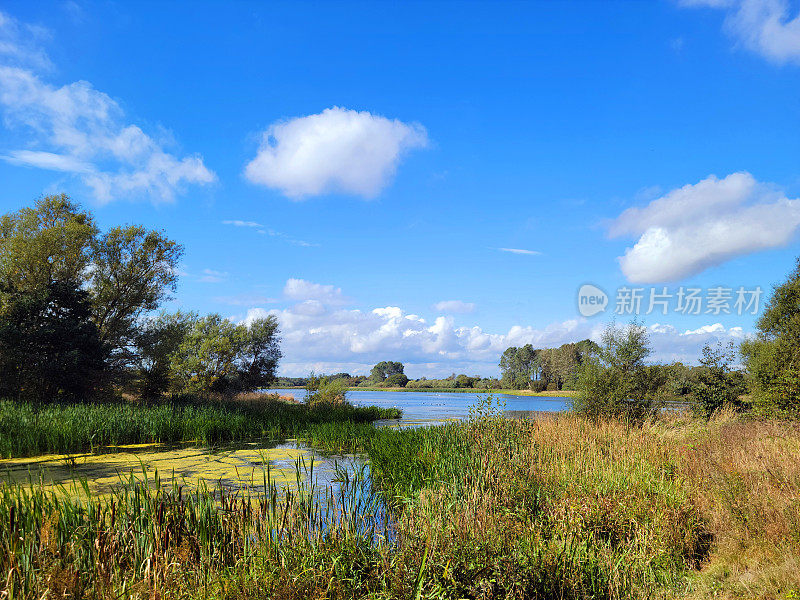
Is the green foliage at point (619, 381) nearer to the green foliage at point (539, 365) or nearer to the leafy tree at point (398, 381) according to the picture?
the green foliage at point (539, 365)

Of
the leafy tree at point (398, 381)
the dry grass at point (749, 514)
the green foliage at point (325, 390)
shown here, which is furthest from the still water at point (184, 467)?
the leafy tree at point (398, 381)

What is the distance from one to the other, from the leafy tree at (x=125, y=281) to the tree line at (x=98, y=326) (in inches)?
2.8

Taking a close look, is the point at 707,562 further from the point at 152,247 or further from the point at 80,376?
the point at 152,247

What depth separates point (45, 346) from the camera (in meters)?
23.9

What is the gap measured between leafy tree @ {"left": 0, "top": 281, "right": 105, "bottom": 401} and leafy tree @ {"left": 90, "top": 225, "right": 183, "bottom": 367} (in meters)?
6.10

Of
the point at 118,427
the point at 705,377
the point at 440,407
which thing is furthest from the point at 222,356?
the point at 705,377

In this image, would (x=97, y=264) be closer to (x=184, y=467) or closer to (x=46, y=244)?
(x=46, y=244)

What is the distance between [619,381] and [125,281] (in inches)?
1307

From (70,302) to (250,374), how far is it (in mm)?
14245

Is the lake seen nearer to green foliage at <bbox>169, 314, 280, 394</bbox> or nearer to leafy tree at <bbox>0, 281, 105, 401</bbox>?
green foliage at <bbox>169, 314, 280, 394</bbox>

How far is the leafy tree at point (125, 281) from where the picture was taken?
32.0 m

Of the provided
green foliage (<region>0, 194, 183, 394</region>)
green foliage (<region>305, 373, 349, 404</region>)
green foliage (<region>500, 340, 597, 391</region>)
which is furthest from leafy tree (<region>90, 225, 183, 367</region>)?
green foliage (<region>500, 340, 597, 391</region>)

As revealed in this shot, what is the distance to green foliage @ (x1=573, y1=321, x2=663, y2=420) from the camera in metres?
17.8

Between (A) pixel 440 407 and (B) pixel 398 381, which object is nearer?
(A) pixel 440 407
